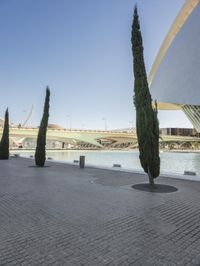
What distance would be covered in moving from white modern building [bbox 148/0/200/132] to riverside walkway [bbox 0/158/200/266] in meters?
19.0

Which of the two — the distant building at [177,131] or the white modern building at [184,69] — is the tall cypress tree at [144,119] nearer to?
the white modern building at [184,69]

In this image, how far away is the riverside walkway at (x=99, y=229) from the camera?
348 cm

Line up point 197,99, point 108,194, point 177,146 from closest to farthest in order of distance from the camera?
1. point 108,194
2. point 197,99
3. point 177,146

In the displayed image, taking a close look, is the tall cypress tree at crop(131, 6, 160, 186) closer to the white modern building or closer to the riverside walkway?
the riverside walkway

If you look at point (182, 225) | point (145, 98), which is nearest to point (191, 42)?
point (145, 98)

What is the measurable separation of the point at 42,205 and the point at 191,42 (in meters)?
26.5

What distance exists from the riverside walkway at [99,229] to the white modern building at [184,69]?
19.0 meters

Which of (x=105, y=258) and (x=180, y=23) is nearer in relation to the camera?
(x=105, y=258)

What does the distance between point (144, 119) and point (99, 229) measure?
6079mm

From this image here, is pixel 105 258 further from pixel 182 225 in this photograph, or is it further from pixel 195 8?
pixel 195 8

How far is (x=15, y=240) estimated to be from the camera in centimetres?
408

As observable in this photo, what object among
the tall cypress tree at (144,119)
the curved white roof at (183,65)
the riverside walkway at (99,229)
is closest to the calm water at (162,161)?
the tall cypress tree at (144,119)

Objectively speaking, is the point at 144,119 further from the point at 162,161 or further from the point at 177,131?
the point at 177,131

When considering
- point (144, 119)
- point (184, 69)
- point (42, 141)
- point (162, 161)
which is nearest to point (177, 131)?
point (162, 161)
